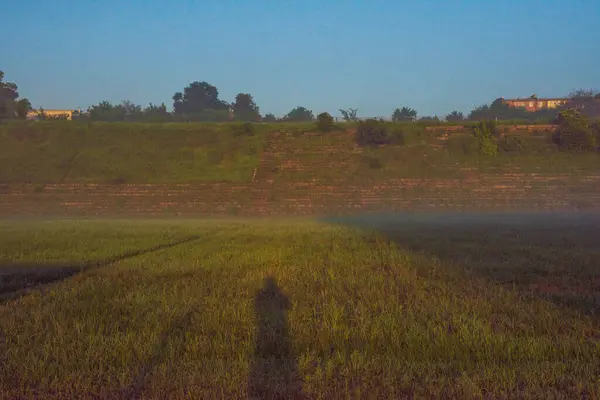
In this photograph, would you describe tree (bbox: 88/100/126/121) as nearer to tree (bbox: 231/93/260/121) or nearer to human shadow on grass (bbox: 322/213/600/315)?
tree (bbox: 231/93/260/121)

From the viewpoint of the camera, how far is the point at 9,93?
104188mm

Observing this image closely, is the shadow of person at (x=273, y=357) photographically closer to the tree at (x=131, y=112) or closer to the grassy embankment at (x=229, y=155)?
the grassy embankment at (x=229, y=155)

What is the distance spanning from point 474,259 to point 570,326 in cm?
668

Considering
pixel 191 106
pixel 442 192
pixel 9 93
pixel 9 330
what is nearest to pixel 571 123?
pixel 442 192

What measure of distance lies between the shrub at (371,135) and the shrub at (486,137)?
9730 millimetres

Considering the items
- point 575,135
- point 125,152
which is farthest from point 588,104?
point 125,152

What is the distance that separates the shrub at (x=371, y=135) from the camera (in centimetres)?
5819

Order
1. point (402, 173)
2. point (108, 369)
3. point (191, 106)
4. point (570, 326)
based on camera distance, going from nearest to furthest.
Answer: point (108, 369)
point (570, 326)
point (402, 173)
point (191, 106)

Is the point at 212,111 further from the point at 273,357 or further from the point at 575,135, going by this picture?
the point at 273,357

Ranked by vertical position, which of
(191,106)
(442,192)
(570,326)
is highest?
(191,106)

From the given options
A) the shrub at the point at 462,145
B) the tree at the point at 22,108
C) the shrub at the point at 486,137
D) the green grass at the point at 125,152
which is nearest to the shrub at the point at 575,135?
the shrub at the point at 486,137

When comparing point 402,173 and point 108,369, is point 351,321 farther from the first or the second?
point 402,173

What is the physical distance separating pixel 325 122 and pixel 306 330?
56.7 m

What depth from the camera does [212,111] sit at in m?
108
